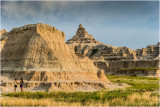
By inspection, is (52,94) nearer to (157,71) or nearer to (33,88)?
(33,88)

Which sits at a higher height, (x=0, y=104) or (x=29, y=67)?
(x=29, y=67)

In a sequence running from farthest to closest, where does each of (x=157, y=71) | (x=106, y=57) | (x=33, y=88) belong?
(x=106, y=57) < (x=157, y=71) < (x=33, y=88)

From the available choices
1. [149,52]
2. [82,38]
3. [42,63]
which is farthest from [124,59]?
[42,63]

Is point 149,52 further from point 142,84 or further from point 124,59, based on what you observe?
point 142,84

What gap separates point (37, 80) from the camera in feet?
80.2

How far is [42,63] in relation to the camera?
26484 millimetres

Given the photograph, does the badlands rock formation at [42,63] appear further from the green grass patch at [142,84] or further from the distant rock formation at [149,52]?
the distant rock formation at [149,52]

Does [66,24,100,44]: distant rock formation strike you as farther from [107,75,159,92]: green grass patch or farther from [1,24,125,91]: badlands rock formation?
[1,24,125,91]: badlands rock formation

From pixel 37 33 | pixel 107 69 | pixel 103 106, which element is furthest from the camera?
pixel 107 69

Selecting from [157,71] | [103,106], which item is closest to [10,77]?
[103,106]

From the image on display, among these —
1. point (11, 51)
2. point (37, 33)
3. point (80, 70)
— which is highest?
point (37, 33)

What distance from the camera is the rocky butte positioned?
70.8m

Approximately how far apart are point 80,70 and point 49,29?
7621mm

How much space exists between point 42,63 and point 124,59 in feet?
235
